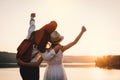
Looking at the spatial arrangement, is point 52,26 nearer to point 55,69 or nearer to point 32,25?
point 55,69

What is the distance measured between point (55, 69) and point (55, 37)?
0.54m

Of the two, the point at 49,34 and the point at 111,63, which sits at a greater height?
the point at 49,34

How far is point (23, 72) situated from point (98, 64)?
141 metres

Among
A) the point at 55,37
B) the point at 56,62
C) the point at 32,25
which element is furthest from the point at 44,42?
the point at 32,25

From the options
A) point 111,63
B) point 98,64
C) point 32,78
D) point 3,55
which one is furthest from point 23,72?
point 3,55

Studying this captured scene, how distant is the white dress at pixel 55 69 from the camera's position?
7391 millimetres

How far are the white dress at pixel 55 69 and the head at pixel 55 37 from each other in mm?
153

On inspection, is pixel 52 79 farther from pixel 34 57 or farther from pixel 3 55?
pixel 3 55

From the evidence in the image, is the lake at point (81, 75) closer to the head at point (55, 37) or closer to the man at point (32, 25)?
the man at point (32, 25)

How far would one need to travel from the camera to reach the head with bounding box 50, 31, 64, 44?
7.22 m

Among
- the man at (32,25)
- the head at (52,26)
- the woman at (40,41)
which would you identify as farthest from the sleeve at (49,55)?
the man at (32,25)

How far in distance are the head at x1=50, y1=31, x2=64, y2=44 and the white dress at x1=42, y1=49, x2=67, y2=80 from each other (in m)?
0.15

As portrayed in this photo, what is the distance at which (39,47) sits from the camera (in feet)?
24.2

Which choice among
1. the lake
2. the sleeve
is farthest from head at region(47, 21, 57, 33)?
the lake
